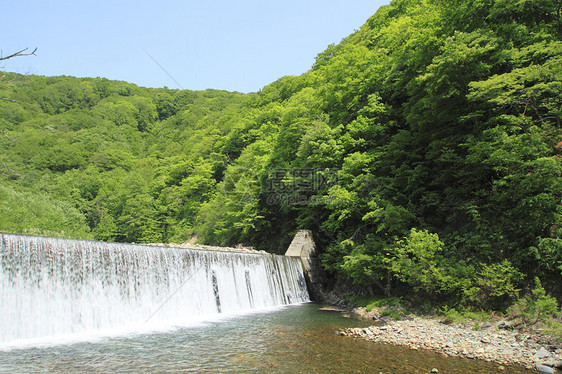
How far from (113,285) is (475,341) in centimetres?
1037

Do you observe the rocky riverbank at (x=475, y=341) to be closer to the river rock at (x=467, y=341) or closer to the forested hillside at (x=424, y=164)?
the river rock at (x=467, y=341)

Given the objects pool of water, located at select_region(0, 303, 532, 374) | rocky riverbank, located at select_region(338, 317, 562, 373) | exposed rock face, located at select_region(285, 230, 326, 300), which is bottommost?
rocky riverbank, located at select_region(338, 317, 562, 373)

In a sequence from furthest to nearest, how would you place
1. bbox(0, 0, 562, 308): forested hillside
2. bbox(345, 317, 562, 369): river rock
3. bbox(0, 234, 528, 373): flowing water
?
bbox(0, 0, 562, 308): forested hillside
bbox(345, 317, 562, 369): river rock
bbox(0, 234, 528, 373): flowing water

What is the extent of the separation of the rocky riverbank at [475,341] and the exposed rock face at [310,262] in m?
7.80

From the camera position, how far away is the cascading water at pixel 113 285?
8930 millimetres

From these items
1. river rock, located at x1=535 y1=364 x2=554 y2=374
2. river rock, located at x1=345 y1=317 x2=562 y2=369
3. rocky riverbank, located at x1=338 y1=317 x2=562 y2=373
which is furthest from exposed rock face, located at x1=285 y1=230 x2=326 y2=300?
river rock, located at x1=535 y1=364 x2=554 y2=374

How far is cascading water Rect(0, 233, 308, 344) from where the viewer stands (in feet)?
29.3

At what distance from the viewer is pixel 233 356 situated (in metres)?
7.59

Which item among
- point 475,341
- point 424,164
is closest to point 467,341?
point 475,341

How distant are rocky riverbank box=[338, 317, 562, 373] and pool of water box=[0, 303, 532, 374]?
39 cm

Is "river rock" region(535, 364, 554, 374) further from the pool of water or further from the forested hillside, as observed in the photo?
the forested hillside

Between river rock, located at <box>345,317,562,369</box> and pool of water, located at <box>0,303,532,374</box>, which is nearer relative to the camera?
pool of water, located at <box>0,303,532,374</box>

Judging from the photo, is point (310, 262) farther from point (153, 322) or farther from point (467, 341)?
point (467, 341)

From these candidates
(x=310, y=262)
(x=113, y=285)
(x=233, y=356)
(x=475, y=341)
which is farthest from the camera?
(x=310, y=262)
